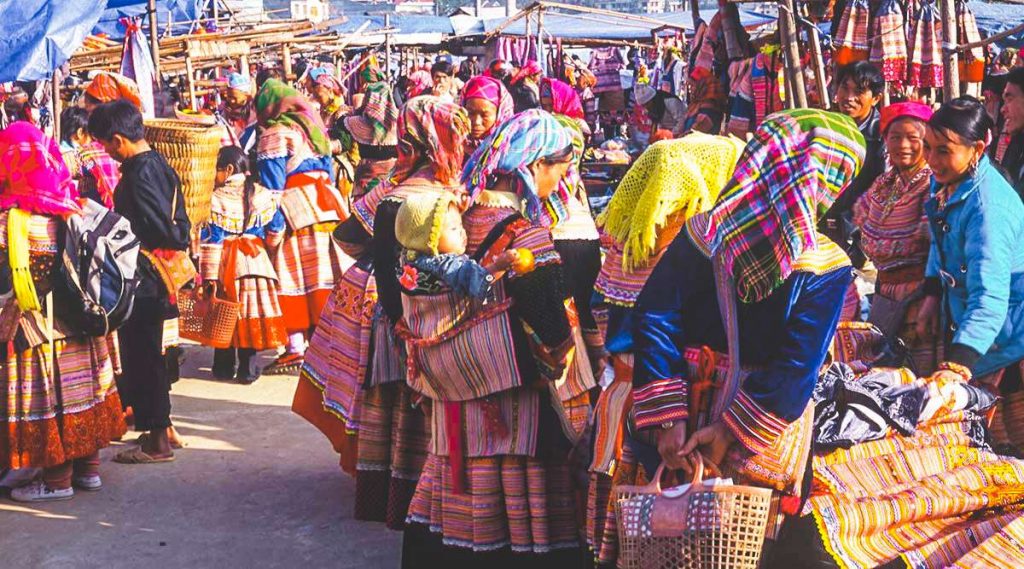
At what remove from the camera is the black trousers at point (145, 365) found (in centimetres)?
580

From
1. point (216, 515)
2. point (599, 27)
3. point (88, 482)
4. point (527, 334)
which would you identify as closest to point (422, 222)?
point (527, 334)

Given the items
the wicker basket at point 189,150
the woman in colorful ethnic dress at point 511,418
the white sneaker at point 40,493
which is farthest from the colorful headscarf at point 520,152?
the wicker basket at point 189,150

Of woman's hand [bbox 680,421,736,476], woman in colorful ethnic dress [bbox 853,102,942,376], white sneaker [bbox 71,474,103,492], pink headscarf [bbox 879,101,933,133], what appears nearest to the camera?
woman's hand [bbox 680,421,736,476]

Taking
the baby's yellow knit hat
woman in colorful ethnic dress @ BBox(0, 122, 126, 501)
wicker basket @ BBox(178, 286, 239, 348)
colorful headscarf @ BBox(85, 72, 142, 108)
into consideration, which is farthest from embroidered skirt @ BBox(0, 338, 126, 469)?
colorful headscarf @ BBox(85, 72, 142, 108)

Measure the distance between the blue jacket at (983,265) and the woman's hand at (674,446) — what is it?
1386 mm

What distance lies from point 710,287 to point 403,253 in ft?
4.36

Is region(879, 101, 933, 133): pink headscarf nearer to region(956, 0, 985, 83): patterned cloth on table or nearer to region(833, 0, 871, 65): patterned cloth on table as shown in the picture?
region(833, 0, 871, 65): patterned cloth on table

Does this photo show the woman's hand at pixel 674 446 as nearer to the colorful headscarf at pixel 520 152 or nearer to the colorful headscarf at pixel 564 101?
the colorful headscarf at pixel 520 152

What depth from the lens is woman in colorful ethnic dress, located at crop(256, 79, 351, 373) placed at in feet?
24.7

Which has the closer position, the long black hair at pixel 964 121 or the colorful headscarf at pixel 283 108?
the long black hair at pixel 964 121

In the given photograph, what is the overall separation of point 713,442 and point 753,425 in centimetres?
12

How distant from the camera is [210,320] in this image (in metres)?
7.34

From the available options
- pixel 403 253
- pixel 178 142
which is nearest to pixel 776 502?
pixel 403 253

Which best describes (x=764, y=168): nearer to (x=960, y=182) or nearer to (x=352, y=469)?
(x=960, y=182)
